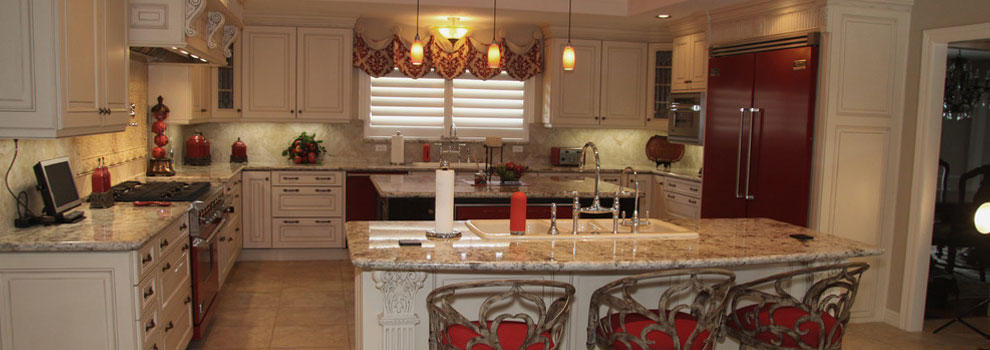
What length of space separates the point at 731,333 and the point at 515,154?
4.99 meters

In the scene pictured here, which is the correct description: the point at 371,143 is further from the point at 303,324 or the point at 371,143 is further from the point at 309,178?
the point at 303,324

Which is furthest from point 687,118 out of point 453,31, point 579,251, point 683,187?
point 579,251

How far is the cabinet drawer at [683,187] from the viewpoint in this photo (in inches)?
253

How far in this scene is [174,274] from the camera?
3.74 m

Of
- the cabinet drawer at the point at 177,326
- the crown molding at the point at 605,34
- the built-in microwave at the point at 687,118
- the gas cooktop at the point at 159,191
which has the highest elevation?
the crown molding at the point at 605,34

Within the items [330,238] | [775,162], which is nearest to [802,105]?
[775,162]

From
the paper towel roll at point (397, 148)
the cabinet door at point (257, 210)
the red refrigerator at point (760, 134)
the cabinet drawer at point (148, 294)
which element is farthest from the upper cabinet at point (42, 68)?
the red refrigerator at point (760, 134)

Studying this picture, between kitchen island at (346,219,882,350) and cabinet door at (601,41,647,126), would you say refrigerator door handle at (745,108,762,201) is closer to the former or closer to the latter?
kitchen island at (346,219,882,350)

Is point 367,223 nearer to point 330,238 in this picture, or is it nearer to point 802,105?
point 802,105

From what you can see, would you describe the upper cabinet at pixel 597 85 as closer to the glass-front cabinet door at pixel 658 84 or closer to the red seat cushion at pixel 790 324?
the glass-front cabinet door at pixel 658 84

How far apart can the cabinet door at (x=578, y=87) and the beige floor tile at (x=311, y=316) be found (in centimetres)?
327

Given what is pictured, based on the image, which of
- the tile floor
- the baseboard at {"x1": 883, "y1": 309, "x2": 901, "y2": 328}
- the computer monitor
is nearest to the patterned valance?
the tile floor

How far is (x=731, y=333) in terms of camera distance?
9.78 feet

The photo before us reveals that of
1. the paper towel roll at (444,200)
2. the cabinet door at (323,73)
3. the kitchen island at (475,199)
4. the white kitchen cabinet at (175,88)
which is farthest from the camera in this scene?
the cabinet door at (323,73)
